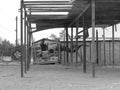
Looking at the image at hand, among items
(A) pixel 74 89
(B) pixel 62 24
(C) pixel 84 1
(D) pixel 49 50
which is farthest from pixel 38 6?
(D) pixel 49 50

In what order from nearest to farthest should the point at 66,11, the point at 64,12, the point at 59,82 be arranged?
the point at 59,82 → the point at 66,11 → the point at 64,12

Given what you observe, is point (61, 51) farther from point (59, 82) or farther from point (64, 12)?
→ point (59, 82)

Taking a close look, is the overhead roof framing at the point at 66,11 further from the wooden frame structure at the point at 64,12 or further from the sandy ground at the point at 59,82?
the sandy ground at the point at 59,82

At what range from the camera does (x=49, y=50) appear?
45906 mm

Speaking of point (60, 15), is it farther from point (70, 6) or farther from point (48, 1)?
point (48, 1)

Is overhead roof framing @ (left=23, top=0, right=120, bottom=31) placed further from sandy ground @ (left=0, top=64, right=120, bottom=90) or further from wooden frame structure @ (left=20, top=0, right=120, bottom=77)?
sandy ground @ (left=0, top=64, right=120, bottom=90)

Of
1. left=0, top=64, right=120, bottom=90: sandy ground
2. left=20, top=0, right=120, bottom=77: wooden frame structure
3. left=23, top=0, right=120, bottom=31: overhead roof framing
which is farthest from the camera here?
left=23, top=0, right=120, bottom=31: overhead roof framing

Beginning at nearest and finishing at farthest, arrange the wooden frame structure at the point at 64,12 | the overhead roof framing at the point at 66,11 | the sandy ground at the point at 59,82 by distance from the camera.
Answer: the sandy ground at the point at 59,82, the wooden frame structure at the point at 64,12, the overhead roof framing at the point at 66,11

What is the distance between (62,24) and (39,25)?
2.69 m

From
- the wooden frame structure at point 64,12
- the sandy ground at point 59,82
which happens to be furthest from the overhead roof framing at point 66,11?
the sandy ground at point 59,82

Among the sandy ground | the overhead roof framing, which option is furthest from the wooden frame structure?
the sandy ground

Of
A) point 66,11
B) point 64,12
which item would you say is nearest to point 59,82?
point 66,11

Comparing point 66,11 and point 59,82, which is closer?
point 59,82

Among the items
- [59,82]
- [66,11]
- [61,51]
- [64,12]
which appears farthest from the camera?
[61,51]
